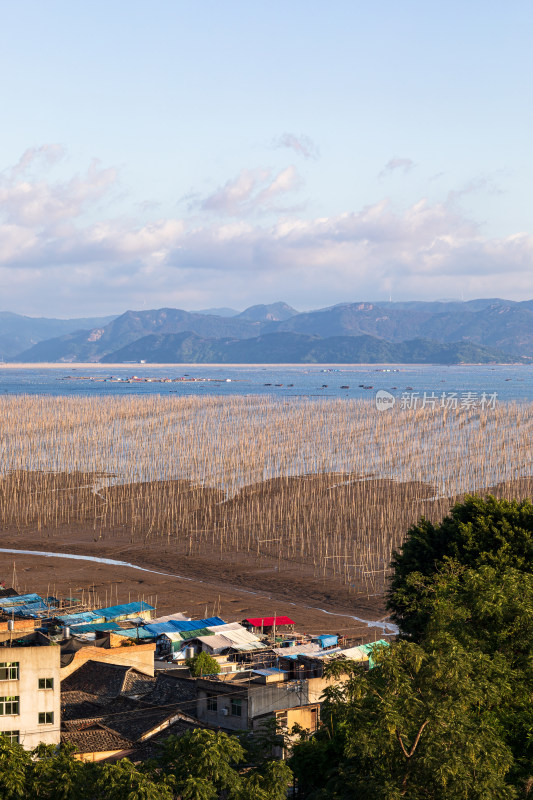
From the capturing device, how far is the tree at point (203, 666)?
40094 millimetres

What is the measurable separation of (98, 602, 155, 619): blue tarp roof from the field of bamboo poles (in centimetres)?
1430

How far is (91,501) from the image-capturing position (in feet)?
275

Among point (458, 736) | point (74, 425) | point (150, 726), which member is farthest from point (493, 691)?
point (74, 425)

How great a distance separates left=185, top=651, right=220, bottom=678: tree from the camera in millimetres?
40094

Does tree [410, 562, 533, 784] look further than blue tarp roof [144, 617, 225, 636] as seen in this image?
No

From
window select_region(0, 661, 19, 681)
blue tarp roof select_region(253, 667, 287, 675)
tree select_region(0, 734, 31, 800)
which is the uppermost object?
window select_region(0, 661, 19, 681)

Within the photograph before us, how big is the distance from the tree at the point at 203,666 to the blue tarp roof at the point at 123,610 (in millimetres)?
10290

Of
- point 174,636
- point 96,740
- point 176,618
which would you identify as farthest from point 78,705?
point 176,618

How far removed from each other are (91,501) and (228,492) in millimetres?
12947

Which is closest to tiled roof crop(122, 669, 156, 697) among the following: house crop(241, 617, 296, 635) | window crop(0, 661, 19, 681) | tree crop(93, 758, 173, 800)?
window crop(0, 661, 19, 681)

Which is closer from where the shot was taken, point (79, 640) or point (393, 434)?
point (79, 640)

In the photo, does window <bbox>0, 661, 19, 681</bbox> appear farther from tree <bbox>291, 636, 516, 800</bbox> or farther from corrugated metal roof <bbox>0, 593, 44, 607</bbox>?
corrugated metal roof <bbox>0, 593, 44, 607</bbox>

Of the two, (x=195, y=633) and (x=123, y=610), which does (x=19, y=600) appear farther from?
(x=195, y=633)

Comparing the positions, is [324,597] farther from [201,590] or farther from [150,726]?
[150,726]
